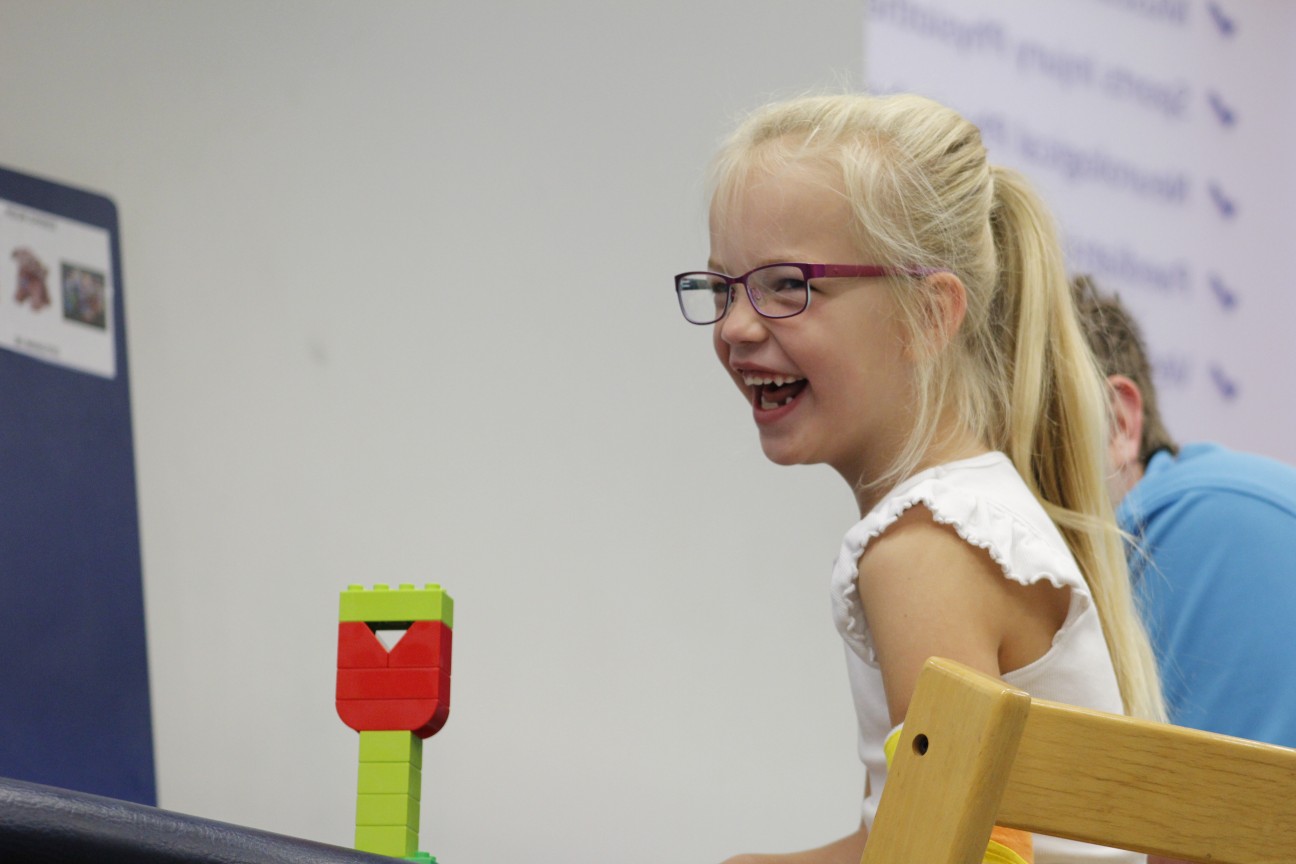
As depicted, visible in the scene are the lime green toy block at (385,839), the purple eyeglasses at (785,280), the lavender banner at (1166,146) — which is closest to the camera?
the lime green toy block at (385,839)

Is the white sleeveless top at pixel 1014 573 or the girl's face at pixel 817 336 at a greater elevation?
the girl's face at pixel 817 336

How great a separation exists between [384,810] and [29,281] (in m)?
0.83

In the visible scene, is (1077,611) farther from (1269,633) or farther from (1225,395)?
(1225,395)

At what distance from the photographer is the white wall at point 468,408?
Result: 1.49 metres

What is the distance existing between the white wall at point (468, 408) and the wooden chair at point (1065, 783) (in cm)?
112

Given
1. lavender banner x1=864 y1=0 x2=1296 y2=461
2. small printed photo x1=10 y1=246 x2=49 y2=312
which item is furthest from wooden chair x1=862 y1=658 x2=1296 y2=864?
lavender banner x1=864 y1=0 x2=1296 y2=461

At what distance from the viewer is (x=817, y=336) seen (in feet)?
3.28

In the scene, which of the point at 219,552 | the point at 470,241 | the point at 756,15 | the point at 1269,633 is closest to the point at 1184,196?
the point at 756,15

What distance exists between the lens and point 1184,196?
8.71ft

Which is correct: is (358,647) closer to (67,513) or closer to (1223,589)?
(67,513)

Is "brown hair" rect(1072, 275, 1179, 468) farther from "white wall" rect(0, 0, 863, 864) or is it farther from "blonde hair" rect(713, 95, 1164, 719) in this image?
"blonde hair" rect(713, 95, 1164, 719)

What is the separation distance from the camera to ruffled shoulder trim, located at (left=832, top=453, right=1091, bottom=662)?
2.87 ft

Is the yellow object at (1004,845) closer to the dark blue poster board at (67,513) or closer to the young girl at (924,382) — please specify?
the young girl at (924,382)

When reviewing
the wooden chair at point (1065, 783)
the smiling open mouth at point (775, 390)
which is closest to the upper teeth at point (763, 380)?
the smiling open mouth at point (775, 390)
